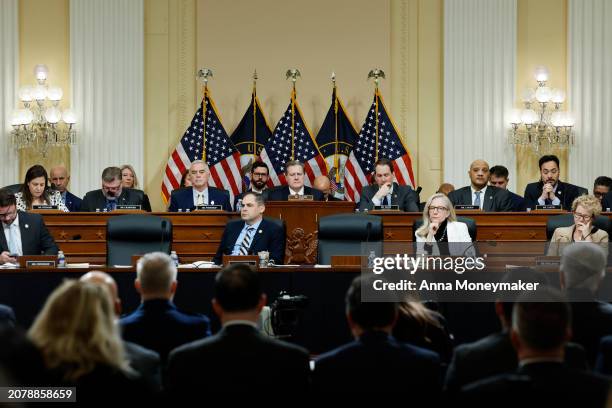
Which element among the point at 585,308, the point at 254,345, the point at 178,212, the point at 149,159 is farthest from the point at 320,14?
the point at 254,345

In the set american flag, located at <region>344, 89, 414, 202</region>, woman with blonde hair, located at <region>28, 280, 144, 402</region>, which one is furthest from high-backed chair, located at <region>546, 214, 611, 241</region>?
woman with blonde hair, located at <region>28, 280, 144, 402</region>

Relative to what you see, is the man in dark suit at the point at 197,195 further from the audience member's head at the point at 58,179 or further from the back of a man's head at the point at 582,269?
the back of a man's head at the point at 582,269

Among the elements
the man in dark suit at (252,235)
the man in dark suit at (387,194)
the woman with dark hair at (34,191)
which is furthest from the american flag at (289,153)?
the man in dark suit at (252,235)

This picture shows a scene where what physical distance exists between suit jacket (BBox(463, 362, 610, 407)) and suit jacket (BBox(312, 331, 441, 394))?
1.37ft

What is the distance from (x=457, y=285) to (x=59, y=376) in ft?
14.1

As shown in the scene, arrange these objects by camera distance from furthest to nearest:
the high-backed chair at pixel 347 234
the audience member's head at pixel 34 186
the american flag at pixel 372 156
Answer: the american flag at pixel 372 156 → the audience member's head at pixel 34 186 → the high-backed chair at pixel 347 234

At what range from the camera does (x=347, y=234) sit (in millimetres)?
8383

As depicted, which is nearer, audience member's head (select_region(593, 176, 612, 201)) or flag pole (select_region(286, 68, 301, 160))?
audience member's head (select_region(593, 176, 612, 201))

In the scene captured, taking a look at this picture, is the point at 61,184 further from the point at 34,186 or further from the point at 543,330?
the point at 543,330

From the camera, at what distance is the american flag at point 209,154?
462 inches

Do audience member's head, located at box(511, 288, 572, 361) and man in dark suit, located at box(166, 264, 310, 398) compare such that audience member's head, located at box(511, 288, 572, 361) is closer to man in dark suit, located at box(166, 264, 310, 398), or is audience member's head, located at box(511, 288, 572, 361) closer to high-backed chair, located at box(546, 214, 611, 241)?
man in dark suit, located at box(166, 264, 310, 398)

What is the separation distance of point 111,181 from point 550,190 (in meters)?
4.77

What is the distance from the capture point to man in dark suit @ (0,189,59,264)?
8.37 m

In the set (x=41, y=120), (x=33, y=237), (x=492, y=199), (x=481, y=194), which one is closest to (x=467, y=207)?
(x=492, y=199)
